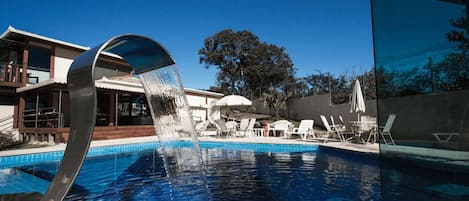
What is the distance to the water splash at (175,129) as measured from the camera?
3943mm

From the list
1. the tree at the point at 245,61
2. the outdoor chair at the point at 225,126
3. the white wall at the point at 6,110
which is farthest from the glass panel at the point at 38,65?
the tree at the point at 245,61

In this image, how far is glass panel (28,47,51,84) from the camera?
1311 cm

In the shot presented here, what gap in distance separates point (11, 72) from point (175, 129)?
1217cm

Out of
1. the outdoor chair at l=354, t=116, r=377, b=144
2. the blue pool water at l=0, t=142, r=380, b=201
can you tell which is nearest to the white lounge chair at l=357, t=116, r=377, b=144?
the outdoor chair at l=354, t=116, r=377, b=144

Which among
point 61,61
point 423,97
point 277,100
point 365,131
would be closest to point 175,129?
point 423,97

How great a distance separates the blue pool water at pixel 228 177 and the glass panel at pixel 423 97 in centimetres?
171

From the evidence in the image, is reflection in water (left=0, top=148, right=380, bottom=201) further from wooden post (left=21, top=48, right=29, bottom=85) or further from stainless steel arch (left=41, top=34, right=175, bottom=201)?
wooden post (left=21, top=48, right=29, bottom=85)

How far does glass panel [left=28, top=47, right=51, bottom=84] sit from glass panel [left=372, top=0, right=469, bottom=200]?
635 inches

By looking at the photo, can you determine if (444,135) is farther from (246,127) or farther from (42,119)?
(42,119)

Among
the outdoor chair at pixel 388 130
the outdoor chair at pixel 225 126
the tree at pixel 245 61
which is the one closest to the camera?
the outdoor chair at pixel 388 130

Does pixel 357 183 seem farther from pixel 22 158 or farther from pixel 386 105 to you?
pixel 22 158

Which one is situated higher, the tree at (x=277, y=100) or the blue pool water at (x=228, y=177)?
the tree at (x=277, y=100)

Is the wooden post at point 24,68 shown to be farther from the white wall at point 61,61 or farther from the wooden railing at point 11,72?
the white wall at point 61,61

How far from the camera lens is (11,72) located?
38.9 feet
